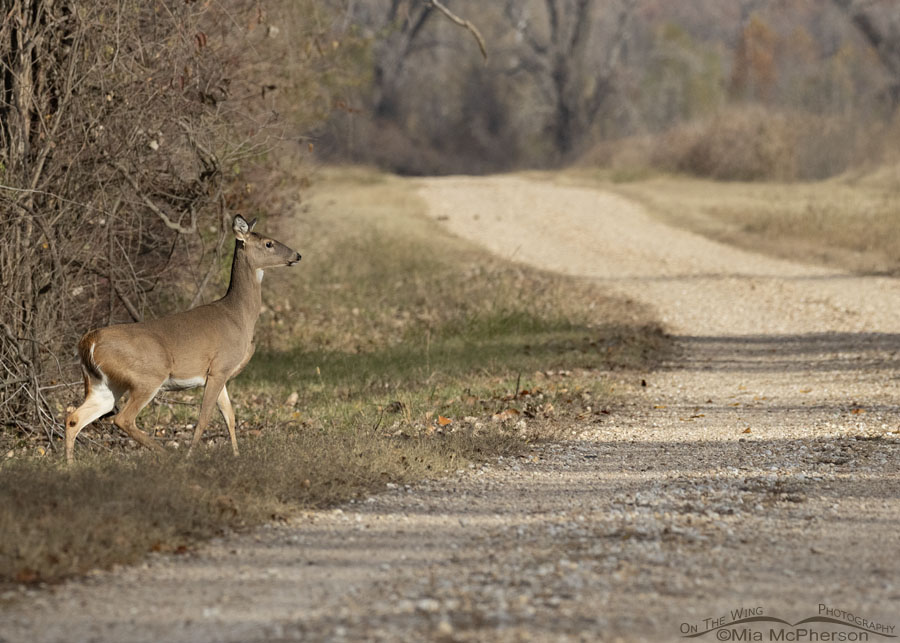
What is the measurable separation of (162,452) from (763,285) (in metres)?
13.9

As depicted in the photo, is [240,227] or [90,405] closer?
[90,405]

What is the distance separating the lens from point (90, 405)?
809cm

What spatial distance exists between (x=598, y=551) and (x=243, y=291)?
4008 mm

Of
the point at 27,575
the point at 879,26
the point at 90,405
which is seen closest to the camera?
the point at 27,575

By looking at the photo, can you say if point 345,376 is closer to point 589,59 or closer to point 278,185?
point 278,185

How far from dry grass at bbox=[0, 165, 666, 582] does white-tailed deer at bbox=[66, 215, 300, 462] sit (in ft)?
1.11

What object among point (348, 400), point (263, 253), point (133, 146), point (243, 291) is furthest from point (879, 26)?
point (243, 291)

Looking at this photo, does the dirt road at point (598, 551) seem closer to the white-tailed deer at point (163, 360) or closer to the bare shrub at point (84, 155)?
the white-tailed deer at point (163, 360)

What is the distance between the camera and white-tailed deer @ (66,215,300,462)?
7941 millimetres

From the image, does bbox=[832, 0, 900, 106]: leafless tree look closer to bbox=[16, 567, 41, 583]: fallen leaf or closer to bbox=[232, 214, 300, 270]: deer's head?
bbox=[232, 214, 300, 270]: deer's head

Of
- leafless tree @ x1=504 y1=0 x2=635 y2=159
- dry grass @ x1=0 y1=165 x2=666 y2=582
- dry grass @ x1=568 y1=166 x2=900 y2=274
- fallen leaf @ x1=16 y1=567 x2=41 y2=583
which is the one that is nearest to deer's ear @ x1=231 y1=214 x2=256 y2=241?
dry grass @ x1=0 y1=165 x2=666 y2=582

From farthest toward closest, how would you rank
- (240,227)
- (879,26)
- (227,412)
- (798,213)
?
(879,26), (798,213), (240,227), (227,412)

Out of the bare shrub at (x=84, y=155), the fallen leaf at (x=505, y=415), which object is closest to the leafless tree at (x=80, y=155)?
the bare shrub at (x=84, y=155)

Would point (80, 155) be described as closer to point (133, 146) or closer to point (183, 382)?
point (133, 146)
